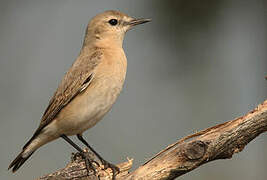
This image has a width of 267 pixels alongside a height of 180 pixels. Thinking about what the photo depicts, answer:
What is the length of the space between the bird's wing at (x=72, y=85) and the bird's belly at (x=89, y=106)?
0.08 meters

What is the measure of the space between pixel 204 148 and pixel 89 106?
1.61 m

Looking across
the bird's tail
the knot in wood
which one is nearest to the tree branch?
the knot in wood

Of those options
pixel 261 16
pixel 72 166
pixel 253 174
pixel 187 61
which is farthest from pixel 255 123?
pixel 261 16

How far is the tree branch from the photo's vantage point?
4156mm

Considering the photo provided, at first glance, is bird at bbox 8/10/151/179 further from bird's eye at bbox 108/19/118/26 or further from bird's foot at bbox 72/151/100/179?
bird's eye at bbox 108/19/118/26

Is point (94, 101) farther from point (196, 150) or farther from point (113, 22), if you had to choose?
point (196, 150)

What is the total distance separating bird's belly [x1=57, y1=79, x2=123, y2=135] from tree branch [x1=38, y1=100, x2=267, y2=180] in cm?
92

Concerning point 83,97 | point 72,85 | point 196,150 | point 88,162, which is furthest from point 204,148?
point 72,85

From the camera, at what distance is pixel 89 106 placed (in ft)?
17.2

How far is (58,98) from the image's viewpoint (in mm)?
5508

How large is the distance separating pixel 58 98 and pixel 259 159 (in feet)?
14.0

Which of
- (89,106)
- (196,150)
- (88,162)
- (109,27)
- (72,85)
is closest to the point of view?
(196,150)

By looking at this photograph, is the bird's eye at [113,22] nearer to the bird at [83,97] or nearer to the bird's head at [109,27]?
the bird's head at [109,27]

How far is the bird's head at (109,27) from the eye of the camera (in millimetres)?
6000
